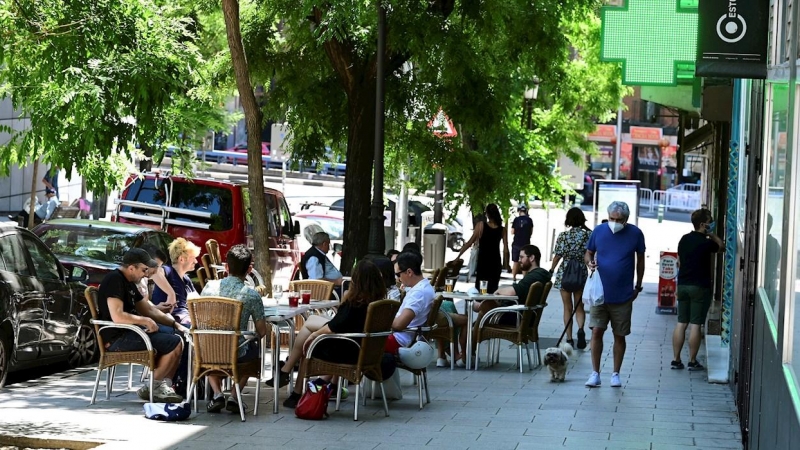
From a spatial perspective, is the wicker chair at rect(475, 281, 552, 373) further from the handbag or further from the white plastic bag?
the handbag

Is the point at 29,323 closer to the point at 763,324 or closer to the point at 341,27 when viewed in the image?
the point at 341,27

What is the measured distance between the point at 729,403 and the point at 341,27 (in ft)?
20.7

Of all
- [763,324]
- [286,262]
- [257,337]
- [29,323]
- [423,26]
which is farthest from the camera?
[286,262]

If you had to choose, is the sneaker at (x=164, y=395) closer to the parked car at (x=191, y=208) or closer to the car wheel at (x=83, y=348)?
the car wheel at (x=83, y=348)

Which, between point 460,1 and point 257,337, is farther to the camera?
point 460,1

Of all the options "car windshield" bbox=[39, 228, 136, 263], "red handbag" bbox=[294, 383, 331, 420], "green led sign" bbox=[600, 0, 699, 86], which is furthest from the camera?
"car windshield" bbox=[39, 228, 136, 263]

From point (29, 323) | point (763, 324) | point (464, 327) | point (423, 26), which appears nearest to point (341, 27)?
point (423, 26)

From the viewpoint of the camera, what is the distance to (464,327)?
14.2 m

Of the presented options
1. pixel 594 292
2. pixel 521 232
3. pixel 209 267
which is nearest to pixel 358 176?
pixel 209 267

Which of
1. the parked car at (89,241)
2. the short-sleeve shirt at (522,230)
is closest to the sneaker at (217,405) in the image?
the parked car at (89,241)

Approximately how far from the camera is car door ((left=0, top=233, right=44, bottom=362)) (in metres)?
11.6

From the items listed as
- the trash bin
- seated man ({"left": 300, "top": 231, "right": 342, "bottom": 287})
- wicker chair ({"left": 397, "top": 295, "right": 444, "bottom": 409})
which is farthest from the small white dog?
the trash bin

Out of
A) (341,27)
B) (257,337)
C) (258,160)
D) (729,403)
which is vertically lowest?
(729,403)

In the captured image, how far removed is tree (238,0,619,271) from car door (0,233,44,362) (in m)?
4.35
